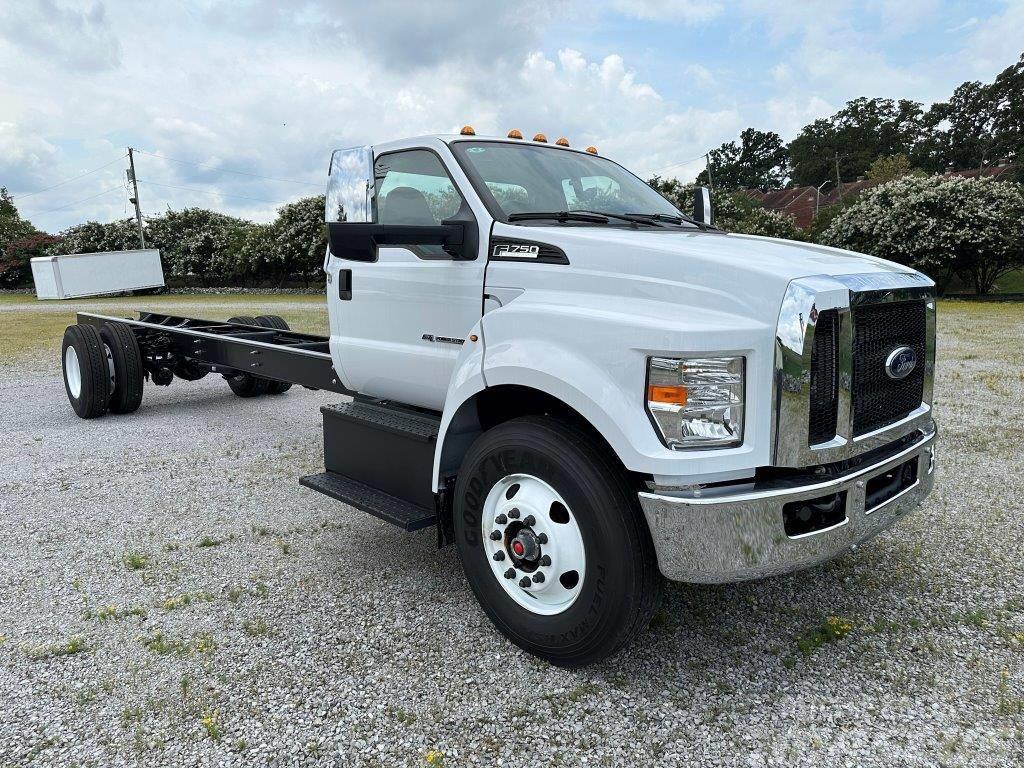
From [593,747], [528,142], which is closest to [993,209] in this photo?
[528,142]

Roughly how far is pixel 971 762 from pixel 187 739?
2642 mm

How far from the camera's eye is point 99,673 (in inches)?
115

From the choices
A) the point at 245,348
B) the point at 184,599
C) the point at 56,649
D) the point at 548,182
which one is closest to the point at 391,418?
the point at 184,599

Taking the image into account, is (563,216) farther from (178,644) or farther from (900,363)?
(178,644)

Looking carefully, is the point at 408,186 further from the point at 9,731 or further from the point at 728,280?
the point at 9,731

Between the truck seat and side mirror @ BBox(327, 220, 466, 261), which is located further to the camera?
the truck seat

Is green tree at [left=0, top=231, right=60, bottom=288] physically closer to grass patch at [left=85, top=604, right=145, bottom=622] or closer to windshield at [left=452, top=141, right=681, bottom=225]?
grass patch at [left=85, top=604, right=145, bottom=622]

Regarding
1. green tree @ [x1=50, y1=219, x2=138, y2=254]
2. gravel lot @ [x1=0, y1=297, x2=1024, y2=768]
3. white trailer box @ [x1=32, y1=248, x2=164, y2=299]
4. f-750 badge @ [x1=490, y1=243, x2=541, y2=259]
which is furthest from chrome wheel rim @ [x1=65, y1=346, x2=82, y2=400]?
green tree @ [x1=50, y1=219, x2=138, y2=254]

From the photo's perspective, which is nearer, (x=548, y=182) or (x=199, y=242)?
(x=548, y=182)

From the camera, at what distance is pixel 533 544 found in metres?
2.85

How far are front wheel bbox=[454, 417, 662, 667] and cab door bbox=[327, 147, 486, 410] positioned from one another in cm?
71

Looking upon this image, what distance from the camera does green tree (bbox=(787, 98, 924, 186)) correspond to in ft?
229

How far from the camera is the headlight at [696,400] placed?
2443 millimetres

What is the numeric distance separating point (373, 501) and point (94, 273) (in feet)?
114
